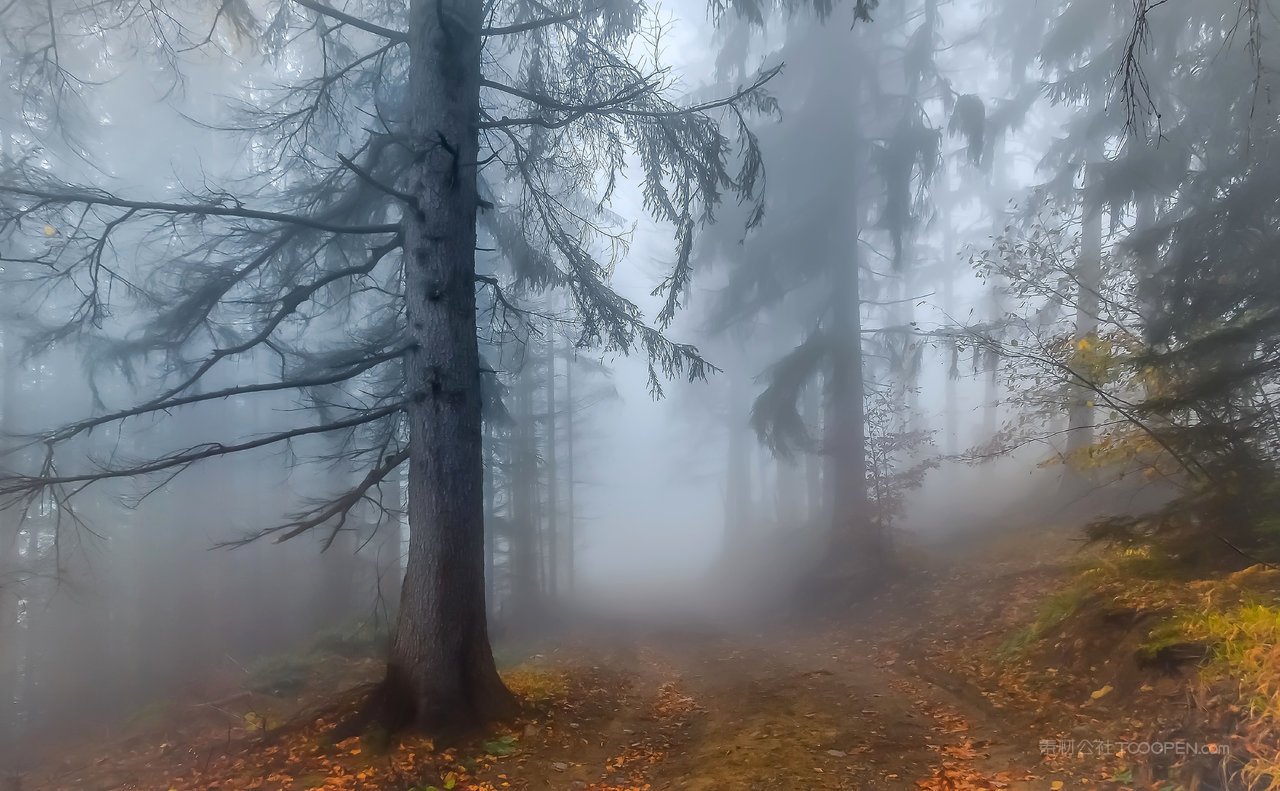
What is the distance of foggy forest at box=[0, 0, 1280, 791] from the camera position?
563 cm

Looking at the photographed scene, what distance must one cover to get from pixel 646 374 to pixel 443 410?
18.1ft

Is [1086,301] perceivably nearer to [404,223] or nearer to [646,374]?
[646,374]

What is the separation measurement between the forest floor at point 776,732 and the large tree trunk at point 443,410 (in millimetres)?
558

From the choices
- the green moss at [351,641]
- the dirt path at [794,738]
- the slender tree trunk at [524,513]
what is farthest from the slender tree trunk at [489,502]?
the dirt path at [794,738]

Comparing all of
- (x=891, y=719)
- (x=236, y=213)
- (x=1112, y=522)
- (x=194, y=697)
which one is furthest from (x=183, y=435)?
(x=1112, y=522)

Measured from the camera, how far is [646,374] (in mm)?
11664

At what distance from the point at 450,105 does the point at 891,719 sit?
24.1 ft

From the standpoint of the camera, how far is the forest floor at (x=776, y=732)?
506 centimetres

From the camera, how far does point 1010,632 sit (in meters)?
8.22

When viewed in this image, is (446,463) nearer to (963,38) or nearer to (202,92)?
(963,38)

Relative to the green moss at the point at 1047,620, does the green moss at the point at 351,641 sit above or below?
below

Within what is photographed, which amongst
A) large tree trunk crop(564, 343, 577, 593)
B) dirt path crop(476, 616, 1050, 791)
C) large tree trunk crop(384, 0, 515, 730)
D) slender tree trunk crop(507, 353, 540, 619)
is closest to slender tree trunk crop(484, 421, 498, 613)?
slender tree trunk crop(507, 353, 540, 619)

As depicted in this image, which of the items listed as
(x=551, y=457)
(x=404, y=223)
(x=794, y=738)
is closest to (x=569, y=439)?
(x=551, y=457)

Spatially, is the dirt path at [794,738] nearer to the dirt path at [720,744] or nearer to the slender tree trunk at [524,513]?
the dirt path at [720,744]
